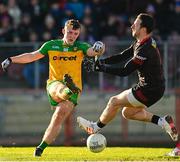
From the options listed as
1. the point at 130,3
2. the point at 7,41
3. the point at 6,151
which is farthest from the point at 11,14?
the point at 6,151

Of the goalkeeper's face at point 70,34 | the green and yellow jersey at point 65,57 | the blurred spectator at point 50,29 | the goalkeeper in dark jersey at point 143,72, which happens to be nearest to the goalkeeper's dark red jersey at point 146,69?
the goalkeeper in dark jersey at point 143,72

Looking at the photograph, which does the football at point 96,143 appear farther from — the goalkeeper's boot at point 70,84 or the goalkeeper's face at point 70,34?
the goalkeeper's face at point 70,34

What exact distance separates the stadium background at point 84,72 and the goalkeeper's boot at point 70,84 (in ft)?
21.6

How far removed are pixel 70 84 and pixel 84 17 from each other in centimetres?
916

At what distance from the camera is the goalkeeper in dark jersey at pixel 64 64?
13461 millimetres

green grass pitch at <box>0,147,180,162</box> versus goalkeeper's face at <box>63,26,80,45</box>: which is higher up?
goalkeeper's face at <box>63,26,80,45</box>

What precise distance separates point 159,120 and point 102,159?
4.29 ft

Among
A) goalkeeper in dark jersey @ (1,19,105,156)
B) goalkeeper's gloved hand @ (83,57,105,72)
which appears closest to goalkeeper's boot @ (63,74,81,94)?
goalkeeper in dark jersey @ (1,19,105,156)

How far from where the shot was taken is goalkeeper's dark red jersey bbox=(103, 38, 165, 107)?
43.2ft

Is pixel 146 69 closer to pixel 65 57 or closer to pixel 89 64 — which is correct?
pixel 89 64

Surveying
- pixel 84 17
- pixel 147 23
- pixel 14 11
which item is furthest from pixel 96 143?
pixel 14 11

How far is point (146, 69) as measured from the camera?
43.9ft

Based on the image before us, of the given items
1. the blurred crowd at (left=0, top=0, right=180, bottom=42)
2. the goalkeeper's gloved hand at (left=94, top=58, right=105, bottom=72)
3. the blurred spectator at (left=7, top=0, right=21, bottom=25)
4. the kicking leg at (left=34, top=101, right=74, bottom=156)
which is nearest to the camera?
the goalkeeper's gloved hand at (left=94, top=58, right=105, bottom=72)

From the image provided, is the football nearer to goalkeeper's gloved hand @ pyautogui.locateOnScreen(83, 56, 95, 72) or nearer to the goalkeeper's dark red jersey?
the goalkeeper's dark red jersey
